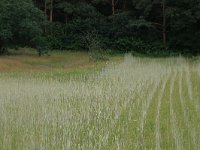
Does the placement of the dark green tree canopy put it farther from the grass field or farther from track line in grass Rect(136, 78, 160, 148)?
track line in grass Rect(136, 78, 160, 148)

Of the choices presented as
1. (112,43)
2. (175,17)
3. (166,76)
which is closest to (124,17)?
(112,43)

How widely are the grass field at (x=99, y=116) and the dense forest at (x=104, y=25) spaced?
49.5ft

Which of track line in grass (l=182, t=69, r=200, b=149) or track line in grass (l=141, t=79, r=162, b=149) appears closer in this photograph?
track line in grass (l=141, t=79, r=162, b=149)

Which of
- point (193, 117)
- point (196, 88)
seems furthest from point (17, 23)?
point (193, 117)

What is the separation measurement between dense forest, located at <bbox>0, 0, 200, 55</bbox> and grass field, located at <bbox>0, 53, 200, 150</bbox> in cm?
1509

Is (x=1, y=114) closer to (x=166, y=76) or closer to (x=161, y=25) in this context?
(x=166, y=76)

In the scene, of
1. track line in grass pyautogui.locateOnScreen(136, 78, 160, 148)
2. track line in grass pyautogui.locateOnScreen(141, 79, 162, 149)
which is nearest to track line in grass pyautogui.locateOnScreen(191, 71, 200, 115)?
track line in grass pyautogui.locateOnScreen(141, 79, 162, 149)

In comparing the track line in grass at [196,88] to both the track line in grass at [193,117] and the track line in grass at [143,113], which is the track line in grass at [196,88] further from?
the track line in grass at [143,113]

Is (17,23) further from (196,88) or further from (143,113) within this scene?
(143,113)

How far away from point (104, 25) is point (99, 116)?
29331mm

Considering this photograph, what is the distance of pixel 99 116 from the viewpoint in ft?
33.1

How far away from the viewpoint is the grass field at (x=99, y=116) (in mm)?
8305

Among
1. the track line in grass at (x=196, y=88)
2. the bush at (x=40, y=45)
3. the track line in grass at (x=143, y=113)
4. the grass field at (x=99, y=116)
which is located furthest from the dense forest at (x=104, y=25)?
the track line in grass at (x=143, y=113)

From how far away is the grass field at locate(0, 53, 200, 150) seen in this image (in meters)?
8.30
